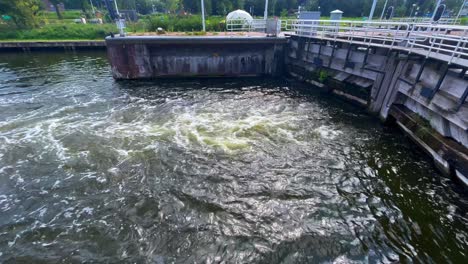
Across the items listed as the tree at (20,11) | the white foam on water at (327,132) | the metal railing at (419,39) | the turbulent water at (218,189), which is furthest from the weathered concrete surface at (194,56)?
the tree at (20,11)

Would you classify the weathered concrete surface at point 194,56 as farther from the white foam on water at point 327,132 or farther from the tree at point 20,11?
the tree at point 20,11

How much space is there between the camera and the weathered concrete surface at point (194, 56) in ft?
63.4

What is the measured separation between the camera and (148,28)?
27719 mm

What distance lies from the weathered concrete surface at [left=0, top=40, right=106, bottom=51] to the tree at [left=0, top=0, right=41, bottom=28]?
1221 centimetres

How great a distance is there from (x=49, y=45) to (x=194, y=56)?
101 ft

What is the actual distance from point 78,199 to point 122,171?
1726 mm

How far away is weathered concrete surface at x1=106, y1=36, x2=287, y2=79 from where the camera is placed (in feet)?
63.4

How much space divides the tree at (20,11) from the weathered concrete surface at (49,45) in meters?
12.2

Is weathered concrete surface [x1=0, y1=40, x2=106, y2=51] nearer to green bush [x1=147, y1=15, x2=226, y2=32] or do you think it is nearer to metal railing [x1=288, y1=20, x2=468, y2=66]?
green bush [x1=147, y1=15, x2=226, y2=32]

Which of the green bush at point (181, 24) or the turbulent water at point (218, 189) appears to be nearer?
the turbulent water at point (218, 189)

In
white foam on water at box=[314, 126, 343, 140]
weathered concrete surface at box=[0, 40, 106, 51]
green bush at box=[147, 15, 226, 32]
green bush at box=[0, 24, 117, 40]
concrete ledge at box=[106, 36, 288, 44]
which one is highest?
green bush at box=[147, 15, 226, 32]

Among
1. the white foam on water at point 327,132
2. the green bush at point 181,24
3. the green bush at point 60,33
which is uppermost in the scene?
the green bush at point 181,24

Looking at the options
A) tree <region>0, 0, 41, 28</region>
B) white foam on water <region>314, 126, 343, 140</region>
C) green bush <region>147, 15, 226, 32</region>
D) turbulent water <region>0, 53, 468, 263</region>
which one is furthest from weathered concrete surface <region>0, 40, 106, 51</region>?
white foam on water <region>314, 126, 343, 140</region>

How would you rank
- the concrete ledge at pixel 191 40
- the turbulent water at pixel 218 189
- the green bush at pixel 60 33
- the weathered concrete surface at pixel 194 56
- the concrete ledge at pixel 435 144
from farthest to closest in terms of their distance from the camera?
the green bush at pixel 60 33
the weathered concrete surface at pixel 194 56
the concrete ledge at pixel 191 40
the concrete ledge at pixel 435 144
the turbulent water at pixel 218 189
